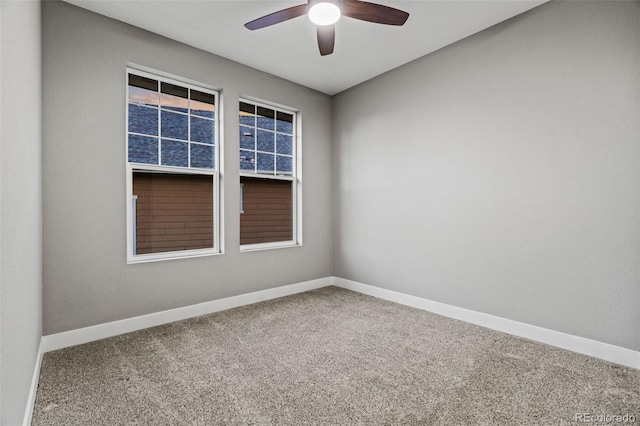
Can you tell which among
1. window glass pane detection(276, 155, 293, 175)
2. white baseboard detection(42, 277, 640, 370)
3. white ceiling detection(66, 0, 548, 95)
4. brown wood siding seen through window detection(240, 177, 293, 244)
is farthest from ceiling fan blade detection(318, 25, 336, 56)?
white baseboard detection(42, 277, 640, 370)

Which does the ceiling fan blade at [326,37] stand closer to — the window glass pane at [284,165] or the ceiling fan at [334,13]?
the ceiling fan at [334,13]

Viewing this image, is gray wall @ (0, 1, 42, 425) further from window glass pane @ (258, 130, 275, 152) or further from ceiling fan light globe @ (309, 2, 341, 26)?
window glass pane @ (258, 130, 275, 152)

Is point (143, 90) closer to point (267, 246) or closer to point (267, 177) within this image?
point (267, 177)

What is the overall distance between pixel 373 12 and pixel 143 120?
2357mm

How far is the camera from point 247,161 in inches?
156

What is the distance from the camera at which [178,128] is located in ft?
11.2

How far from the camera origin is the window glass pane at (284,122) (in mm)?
4316

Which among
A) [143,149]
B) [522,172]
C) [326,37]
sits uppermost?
[326,37]

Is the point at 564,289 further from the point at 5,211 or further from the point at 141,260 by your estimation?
the point at 141,260

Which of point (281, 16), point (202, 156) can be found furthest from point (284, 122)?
point (281, 16)

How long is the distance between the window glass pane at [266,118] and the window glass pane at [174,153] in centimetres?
103

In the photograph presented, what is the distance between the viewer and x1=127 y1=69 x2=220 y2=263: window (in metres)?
3.14

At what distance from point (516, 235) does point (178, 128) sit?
137 inches

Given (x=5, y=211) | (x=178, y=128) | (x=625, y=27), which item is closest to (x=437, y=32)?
(x=625, y=27)
